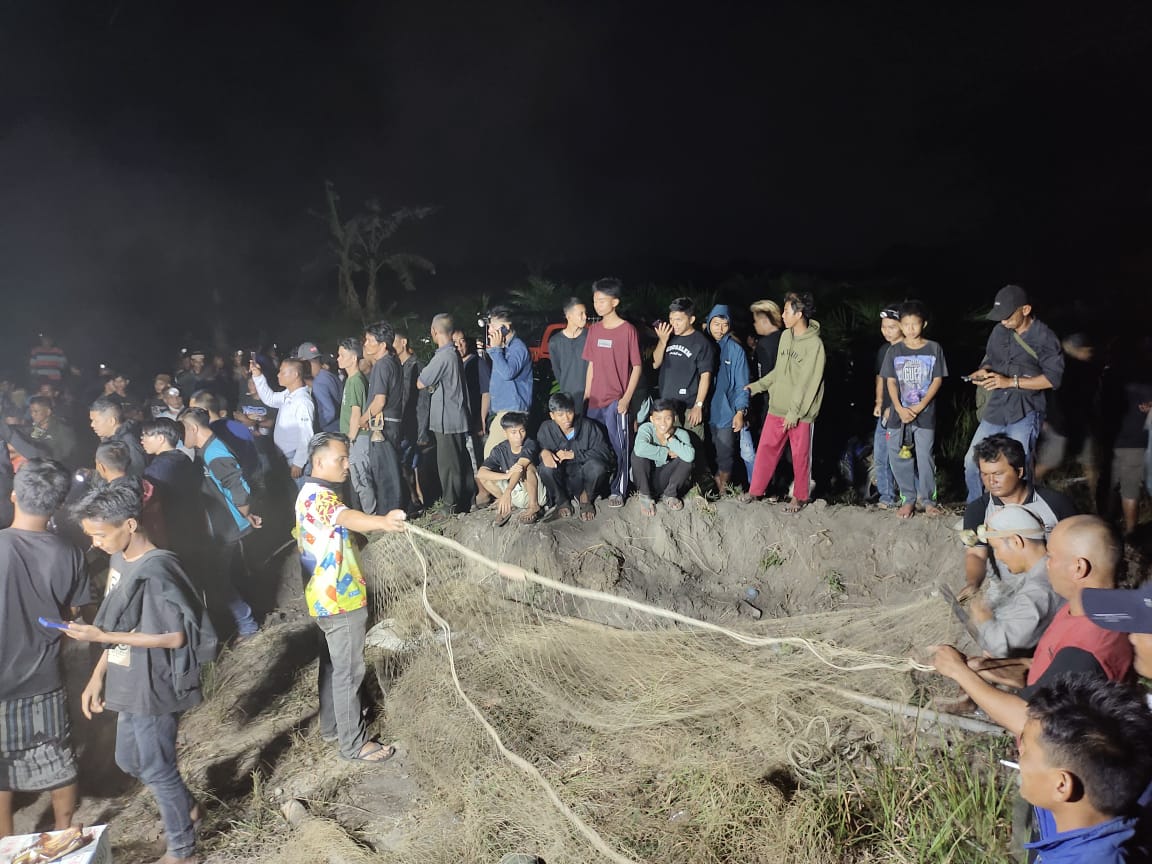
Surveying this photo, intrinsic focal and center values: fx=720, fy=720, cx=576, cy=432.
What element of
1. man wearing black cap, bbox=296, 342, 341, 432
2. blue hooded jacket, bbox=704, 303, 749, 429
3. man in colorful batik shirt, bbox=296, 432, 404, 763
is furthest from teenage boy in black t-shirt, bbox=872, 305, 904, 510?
man wearing black cap, bbox=296, 342, 341, 432

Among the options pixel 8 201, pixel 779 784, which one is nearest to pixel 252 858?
pixel 779 784

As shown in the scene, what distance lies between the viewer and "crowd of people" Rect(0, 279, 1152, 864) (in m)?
2.60

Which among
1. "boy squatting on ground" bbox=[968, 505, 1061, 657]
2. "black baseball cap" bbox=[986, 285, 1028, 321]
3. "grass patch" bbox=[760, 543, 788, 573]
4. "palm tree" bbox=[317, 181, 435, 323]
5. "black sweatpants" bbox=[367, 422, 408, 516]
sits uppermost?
"palm tree" bbox=[317, 181, 435, 323]

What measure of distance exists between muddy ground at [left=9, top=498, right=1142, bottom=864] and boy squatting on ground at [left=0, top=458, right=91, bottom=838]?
729 mm

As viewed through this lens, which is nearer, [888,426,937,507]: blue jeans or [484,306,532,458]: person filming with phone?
[888,426,937,507]: blue jeans

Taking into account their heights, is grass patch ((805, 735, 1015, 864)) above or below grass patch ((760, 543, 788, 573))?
below

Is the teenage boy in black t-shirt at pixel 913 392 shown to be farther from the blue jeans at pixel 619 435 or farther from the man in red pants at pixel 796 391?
the blue jeans at pixel 619 435

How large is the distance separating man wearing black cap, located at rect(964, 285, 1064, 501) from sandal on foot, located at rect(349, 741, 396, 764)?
4626 millimetres

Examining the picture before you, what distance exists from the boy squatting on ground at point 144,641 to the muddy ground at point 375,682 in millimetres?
752

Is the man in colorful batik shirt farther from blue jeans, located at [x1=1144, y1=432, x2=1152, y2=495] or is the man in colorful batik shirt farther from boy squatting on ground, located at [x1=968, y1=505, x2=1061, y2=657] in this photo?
blue jeans, located at [x1=1144, y1=432, x2=1152, y2=495]

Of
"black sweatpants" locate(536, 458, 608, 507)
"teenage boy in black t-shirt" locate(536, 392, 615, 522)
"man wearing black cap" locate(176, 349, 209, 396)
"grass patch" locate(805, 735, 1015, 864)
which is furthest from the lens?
"man wearing black cap" locate(176, 349, 209, 396)

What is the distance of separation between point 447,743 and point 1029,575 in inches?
131

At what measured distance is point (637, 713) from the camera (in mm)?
4168

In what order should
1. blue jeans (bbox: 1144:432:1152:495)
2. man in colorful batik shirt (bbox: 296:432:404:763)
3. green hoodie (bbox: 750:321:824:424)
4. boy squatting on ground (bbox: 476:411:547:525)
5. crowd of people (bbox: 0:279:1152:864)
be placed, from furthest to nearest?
boy squatting on ground (bbox: 476:411:547:525) < green hoodie (bbox: 750:321:824:424) < blue jeans (bbox: 1144:432:1152:495) < man in colorful batik shirt (bbox: 296:432:404:763) < crowd of people (bbox: 0:279:1152:864)
